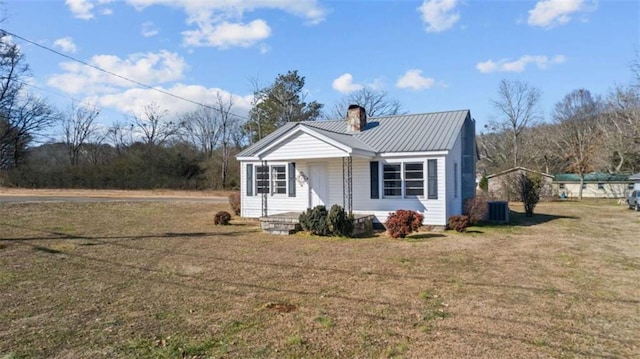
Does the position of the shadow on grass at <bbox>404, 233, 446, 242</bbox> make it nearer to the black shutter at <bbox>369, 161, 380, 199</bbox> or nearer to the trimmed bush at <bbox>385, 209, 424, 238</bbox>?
the trimmed bush at <bbox>385, 209, 424, 238</bbox>

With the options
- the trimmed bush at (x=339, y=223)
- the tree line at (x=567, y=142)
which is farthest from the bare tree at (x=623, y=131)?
the trimmed bush at (x=339, y=223)

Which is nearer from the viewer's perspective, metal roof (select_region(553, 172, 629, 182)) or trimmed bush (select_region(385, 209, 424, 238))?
trimmed bush (select_region(385, 209, 424, 238))

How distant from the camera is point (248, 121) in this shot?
1690 inches

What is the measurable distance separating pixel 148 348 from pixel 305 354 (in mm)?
1666

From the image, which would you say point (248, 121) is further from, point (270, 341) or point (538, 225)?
point (270, 341)

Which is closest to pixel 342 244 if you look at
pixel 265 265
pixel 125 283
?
pixel 265 265

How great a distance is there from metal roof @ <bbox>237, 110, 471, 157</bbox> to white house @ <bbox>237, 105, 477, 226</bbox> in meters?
0.04

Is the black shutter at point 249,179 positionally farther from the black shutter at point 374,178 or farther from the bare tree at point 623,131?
the bare tree at point 623,131

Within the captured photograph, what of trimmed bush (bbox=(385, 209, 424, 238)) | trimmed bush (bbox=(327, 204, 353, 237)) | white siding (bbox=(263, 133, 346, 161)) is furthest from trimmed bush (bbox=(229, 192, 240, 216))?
trimmed bush (bbox=(385, 209, 424, 238))

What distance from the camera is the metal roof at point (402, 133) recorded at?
1458 cm

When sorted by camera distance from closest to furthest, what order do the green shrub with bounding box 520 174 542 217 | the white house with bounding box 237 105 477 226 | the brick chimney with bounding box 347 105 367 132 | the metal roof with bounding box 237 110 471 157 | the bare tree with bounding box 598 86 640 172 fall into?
the white house with bounding box 237 105 477 226
the metal roof with bounding box 237 110 471 157
the brick chimney with bounding box 347 105 367 132
the green shrub with bounding box 520 174 542 217
the bare tree with bounding box 598 86 640 172

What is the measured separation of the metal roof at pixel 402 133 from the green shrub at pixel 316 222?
265cm

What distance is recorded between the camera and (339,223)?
498 inches

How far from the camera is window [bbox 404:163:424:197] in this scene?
14.4 m
